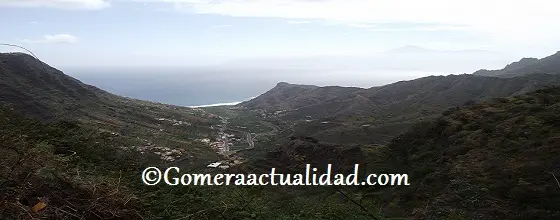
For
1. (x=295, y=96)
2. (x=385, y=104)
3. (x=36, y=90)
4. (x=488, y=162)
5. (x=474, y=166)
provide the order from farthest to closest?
(x=295, y=96)
(x=385, y=104)
(x=36, y=90)
(x=474, y=166)
(x=488, y=162)

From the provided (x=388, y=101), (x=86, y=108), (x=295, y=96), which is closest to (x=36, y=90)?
(x=86, y=108)

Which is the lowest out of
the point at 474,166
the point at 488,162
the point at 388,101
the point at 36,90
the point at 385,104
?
the point at 385,104

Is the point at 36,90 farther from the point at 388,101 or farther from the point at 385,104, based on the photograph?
the point at 388,101

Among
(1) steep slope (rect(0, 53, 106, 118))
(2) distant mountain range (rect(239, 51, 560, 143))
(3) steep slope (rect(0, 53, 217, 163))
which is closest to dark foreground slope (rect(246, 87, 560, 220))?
(2) distant mountain range (rect(239, 51, 560, 143))

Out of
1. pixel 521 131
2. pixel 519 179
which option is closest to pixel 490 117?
pixel 521 131

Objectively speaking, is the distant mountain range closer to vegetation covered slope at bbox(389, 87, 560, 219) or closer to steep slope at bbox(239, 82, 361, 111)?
steep slope at bbox(239, 82, 361, 111)

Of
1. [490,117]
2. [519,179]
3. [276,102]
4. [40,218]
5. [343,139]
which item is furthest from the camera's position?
[276,102]

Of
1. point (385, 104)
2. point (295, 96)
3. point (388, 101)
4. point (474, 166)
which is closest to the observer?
point (474, 166)

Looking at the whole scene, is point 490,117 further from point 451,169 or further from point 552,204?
point 552,204

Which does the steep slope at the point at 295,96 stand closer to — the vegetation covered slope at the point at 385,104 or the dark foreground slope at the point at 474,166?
the vegetation covered slope at the point at 385,104
